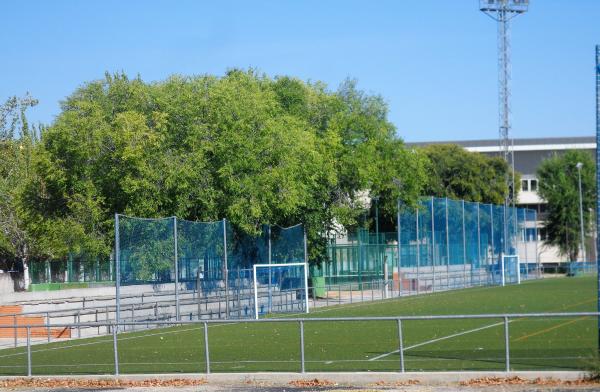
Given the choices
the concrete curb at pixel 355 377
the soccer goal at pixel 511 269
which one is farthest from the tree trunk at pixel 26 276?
the concrete curb at pixel 355 377

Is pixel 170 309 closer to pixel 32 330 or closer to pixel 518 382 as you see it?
pixel 32 330

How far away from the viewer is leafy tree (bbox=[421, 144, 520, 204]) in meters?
99.5

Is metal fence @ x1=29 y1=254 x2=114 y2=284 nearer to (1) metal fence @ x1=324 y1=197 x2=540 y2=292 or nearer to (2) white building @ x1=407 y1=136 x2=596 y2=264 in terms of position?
(1) metal fence @ x1=324 y1=197 x2=540 y2=292

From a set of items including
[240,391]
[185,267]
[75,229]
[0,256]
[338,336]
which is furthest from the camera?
[0,256]

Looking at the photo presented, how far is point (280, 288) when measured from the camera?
4178cm

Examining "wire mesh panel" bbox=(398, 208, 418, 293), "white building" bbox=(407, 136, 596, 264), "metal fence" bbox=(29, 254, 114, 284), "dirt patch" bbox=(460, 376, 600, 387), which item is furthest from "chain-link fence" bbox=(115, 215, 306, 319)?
"white building" bbox=(407, 136, 596, 264)

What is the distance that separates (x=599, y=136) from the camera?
18.6 m

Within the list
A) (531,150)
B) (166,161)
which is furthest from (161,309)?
(531,150)

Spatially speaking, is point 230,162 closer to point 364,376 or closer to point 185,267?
point 185,267

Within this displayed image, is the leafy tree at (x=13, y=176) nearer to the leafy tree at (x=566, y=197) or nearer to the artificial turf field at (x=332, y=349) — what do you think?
the artificial turf field at (x=332, y=349)

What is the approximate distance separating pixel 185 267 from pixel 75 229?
824 centimetres

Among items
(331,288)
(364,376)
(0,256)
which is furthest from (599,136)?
(0,256)

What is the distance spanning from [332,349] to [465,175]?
7684 cm

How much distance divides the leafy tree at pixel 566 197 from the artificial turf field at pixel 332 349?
80991mm
